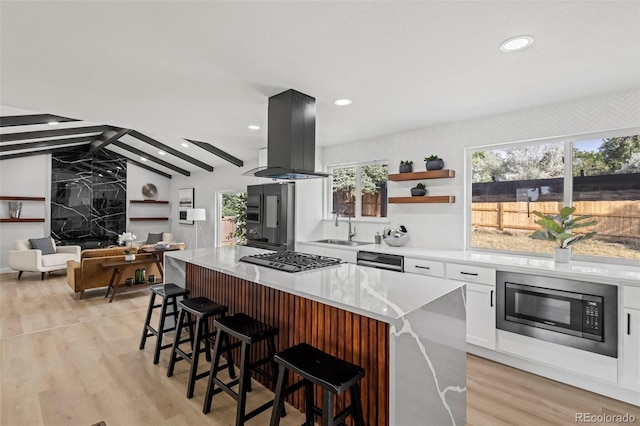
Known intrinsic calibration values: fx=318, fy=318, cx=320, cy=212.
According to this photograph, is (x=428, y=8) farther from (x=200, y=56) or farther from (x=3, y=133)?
(x=3, y=133)

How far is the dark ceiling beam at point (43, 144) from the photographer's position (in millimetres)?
6382

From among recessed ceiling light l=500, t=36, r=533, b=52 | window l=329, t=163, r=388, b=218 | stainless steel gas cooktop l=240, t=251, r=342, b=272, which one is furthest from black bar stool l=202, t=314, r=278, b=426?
window l=329, t=163, r=388, b=218

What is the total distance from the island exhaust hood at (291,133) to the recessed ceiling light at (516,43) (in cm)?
152

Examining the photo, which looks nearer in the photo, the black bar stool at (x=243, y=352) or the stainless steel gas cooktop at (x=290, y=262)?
the black bar stool at (x=243, y=352)

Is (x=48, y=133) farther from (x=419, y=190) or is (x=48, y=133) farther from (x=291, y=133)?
(x=419, y=190)

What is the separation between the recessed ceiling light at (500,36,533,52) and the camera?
184cm

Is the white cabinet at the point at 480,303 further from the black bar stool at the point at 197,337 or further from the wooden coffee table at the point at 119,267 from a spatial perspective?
the wooden coffee table at the point at 119,267

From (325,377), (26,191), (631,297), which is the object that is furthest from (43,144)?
(631,297)

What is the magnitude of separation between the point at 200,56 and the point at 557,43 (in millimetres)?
2220

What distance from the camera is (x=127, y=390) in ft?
7.97

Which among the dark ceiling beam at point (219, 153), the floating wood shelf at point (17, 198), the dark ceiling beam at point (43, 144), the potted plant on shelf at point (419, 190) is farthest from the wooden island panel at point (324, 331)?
the floating wood shelf at point (17, 198)

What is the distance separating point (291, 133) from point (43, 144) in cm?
719

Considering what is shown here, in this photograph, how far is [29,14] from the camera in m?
1.68

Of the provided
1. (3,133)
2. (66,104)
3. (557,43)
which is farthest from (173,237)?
(557,43)
